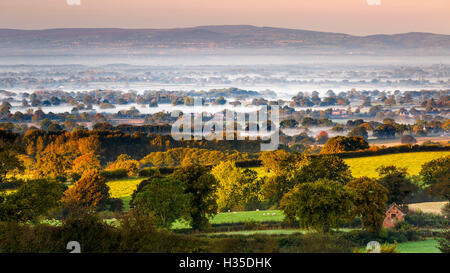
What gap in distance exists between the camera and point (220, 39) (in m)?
23.8

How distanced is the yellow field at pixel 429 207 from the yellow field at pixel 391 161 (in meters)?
2.76

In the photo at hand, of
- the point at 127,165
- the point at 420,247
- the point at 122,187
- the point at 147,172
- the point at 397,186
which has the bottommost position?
the point at 420,247

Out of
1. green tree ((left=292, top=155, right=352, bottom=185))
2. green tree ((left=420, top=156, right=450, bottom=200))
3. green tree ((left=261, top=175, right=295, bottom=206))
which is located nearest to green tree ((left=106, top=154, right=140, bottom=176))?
green tree ((left=261, top=175, right=295, bottom=206))

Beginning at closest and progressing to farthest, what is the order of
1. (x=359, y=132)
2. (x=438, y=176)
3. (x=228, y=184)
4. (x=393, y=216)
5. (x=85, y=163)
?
(x=393, y=216) < (x=438, y=176) < (x=228, y=184) < (x=85, y=163) < (x=359, y=132)

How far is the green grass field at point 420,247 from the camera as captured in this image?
1638 cm

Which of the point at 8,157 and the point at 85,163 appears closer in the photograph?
the point at 8,157

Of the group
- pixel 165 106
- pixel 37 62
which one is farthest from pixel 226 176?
pixel 37 62

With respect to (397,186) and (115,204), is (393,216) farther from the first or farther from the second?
(115,204)

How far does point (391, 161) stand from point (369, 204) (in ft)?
24.1

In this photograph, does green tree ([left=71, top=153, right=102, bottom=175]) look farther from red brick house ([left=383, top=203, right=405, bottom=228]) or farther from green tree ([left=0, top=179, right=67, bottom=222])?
red brick house ([left=383, top=203, right=405, bottom=228])

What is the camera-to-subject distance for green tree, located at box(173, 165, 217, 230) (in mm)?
18562

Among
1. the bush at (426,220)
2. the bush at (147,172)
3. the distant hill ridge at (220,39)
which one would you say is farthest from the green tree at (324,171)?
the bush at (147,172)

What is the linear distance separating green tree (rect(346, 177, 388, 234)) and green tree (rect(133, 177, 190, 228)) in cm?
496

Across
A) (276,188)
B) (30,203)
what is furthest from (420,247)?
(30,203)
